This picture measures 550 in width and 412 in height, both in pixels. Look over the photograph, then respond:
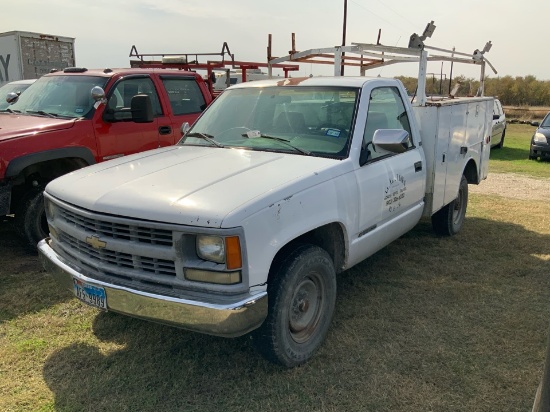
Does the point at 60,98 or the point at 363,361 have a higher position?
the point at 60,98

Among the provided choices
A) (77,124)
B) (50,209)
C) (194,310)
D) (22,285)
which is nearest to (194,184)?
(194,310)

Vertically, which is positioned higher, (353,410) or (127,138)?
(127,138)

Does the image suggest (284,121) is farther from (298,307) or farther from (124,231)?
(124,231)

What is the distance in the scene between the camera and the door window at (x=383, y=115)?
4.02m

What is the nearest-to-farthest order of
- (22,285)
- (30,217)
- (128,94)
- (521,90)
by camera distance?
(22,285) → (30,217) → (128,94) → (521,90)

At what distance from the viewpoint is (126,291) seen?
2896mm

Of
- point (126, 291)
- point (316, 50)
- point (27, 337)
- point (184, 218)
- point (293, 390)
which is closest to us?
point (184, 218)

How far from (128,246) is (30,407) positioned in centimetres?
112

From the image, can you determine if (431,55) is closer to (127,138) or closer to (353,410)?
(127,138)

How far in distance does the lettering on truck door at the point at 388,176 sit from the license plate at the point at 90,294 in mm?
1915

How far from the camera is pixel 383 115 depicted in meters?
4.41

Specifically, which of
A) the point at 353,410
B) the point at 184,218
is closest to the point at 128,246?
the point at 184,218

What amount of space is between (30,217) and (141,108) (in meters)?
1.66

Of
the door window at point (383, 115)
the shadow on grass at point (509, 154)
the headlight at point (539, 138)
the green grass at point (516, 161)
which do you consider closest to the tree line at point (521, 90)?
the green grass at point (516, 161)
